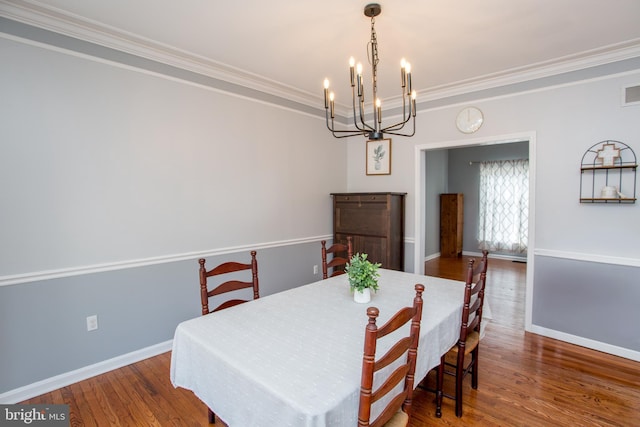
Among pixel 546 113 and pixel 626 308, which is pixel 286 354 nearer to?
pixel 626 308

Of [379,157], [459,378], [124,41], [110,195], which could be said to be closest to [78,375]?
[110,195]

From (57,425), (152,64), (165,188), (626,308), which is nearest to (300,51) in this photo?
(152,64)

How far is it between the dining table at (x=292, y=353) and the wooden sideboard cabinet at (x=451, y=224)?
16.6 feet

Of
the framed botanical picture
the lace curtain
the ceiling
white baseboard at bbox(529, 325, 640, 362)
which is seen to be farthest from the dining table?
the lace curtain

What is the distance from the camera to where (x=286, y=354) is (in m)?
1.36

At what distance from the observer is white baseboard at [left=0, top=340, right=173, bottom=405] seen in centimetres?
215

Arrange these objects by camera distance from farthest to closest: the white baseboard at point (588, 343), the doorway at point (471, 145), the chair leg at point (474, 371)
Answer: the doorway at point (471, 145) → the white baseboard at point (588, 343) → the chair leg at point (474, 371)

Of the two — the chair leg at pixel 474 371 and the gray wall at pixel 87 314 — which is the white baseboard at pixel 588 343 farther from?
the gray wall at pixel 87 314

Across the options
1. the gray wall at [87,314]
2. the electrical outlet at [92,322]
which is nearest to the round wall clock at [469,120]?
the gray wall at [87,314]

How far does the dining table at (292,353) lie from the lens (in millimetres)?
1106

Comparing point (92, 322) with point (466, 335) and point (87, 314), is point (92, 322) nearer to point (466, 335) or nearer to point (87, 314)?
point (87, 314)

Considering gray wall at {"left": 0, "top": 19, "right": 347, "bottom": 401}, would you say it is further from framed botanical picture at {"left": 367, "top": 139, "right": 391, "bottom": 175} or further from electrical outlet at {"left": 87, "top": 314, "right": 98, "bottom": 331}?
framed botanical picture at {"left": 367, "top": 139, "right": 391, "bottom": 175}

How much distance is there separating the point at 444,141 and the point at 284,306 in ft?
9.50

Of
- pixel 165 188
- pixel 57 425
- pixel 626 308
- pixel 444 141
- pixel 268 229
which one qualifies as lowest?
pixel 57 425
